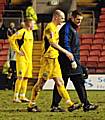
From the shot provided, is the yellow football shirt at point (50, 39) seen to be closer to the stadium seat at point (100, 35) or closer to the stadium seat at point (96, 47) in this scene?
the stadium seat at point (96, 47)

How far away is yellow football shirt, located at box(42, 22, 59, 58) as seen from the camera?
11266mm

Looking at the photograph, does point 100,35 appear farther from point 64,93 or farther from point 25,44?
point 64,93

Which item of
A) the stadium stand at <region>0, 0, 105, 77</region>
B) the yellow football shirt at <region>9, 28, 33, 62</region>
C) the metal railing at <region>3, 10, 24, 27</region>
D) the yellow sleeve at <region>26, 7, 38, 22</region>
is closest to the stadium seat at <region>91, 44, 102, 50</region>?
the stadium stand at <region>0, 0, 105, 77</region>

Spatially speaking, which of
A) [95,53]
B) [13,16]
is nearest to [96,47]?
[95,53]

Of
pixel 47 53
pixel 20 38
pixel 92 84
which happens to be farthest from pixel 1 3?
pixel 47 53

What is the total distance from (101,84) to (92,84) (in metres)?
0.29

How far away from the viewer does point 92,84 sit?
Answer: 20734 mm

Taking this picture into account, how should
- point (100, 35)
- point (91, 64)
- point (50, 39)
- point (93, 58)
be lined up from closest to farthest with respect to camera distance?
1. point (50, 39)
2. point (91, 64)
3. point (93, 58)
4. point (100, 35)

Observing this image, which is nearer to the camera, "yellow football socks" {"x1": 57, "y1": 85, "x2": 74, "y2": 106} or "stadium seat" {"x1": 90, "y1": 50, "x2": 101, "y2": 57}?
"yellow football socks" {"x1": 57, "y1": 85, "x2": 74, "y2": 106}

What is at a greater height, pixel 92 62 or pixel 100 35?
pixel 100 35

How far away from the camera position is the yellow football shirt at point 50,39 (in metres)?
11.3

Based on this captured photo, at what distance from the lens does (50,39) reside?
36.9 ft

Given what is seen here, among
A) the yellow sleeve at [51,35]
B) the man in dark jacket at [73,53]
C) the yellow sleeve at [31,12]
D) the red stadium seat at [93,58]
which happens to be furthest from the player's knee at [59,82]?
the yellow sleeve at [31,12]

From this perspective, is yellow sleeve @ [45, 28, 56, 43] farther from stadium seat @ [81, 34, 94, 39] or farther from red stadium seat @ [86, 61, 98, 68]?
stadium seat @ [81, 34, 94, 39]
